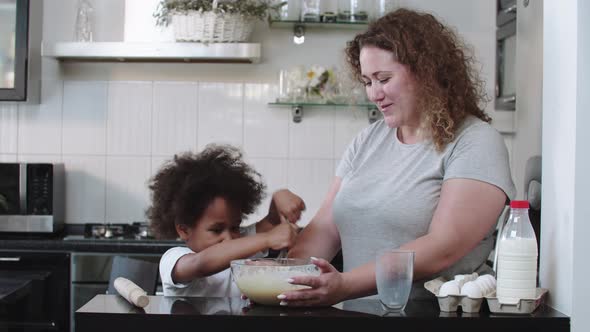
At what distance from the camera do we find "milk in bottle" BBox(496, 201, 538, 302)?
5.16ft

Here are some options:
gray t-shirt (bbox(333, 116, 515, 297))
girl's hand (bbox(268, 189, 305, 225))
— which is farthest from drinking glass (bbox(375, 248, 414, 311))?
girl's hand (bbox(268, 189, 305, 225))

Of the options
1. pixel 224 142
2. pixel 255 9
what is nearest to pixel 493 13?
pixel 255 9

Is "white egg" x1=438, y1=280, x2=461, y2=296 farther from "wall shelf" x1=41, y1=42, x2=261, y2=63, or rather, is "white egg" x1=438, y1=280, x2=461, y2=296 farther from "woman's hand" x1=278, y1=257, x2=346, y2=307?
"wall shelf" x1=41, y1=42, x2=261, y2=63

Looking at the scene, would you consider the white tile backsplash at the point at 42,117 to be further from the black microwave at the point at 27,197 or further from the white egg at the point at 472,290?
the white egg at the point at 472,290

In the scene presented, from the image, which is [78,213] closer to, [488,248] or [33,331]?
[33,331]

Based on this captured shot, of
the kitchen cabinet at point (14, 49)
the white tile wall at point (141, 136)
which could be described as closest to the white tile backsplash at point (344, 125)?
the white tile wall at point (141, 136)

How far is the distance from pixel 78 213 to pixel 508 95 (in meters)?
2.05

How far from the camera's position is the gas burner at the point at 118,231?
3.86m

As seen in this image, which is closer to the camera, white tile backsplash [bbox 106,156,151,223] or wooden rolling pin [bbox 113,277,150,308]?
wooden rolling pin [bbox 113,277,150,308]

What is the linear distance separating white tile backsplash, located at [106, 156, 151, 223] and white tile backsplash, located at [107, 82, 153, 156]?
5 centimetres

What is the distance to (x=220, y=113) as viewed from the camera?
13.5 ft

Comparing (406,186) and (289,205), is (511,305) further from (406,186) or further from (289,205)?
(289,205)

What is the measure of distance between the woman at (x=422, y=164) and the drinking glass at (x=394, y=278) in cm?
10

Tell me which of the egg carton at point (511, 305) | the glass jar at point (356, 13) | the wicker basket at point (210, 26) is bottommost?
the egg carton at point (511, 305)
